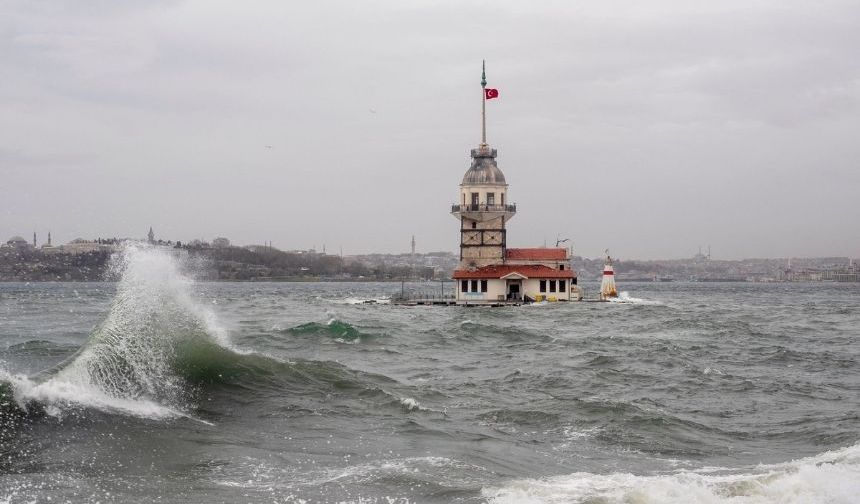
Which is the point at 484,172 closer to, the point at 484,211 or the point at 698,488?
the point at 484,211

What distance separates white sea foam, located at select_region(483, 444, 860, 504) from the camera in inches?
458

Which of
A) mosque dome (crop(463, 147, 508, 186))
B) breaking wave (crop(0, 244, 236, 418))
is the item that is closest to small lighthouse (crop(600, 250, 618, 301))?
mosque dome (crop(463, 147, 508, 186))

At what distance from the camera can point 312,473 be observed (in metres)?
13.3

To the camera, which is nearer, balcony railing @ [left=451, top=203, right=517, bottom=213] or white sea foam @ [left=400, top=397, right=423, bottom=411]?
white sea foam @ [left=400, top=397, right=423, bottom=411]

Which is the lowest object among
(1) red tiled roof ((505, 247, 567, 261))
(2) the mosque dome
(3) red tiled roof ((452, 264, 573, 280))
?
(3) red tiled roof ((452, 264, 573, 280))

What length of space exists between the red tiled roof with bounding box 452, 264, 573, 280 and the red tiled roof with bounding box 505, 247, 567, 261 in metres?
1.55

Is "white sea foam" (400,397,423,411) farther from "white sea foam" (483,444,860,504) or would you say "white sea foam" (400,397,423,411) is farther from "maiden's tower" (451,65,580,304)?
"maiden's tower" (451,65,580,304)

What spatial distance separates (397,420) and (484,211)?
49.9 metres

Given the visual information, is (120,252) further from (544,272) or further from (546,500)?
(544,272)

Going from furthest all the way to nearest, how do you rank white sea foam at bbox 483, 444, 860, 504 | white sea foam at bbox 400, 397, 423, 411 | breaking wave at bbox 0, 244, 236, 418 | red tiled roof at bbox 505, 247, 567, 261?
1. red tiled roof at bbox 505, 247, 567, 261
2. white sea foam at bbox 400, 397, 423, 411
3. breaking wave at bbox 0, 244, 236, 418
4. white sea foam at bbox 483, 444, 860, 504

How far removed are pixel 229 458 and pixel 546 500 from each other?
502cm

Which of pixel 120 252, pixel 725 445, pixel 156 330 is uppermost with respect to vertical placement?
pixel 120 252

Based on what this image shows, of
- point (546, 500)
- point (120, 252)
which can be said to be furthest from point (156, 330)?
point (546, 500)

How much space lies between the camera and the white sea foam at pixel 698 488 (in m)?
11.6
